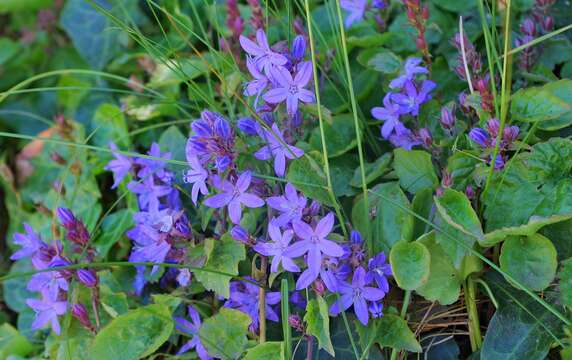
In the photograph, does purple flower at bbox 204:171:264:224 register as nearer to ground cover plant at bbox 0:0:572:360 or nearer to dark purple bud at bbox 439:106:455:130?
ground cover plant at bbox 0:0:572:360

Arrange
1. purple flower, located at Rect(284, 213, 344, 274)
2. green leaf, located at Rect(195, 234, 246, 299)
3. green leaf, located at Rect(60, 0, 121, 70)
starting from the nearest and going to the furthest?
purple flower, located at Rect(284, 213, 344, 274) < green leaf, located at Rect(195, 234, 246, 299) < green leaf, located at Rect(60, 0, 121, 70)

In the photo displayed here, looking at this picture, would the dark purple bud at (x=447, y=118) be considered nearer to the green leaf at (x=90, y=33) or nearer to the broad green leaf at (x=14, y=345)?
the broad green leaf at (x=14, y=345)

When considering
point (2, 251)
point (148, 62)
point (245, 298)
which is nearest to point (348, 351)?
point (245, 298)

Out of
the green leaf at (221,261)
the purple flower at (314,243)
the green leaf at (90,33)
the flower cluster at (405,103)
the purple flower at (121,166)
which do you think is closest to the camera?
the purple flower at (314,243)

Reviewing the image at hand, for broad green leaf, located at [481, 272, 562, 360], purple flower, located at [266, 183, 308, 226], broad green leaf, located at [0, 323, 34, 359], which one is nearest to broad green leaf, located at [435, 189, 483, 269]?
broad green leaf, located at [481, 272, 562, 360]

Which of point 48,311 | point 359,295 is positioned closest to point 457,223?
point 359,295

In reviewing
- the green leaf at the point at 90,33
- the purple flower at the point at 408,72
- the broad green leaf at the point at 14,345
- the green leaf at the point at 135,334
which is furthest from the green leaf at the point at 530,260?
the green leaf at the point at 90,33
